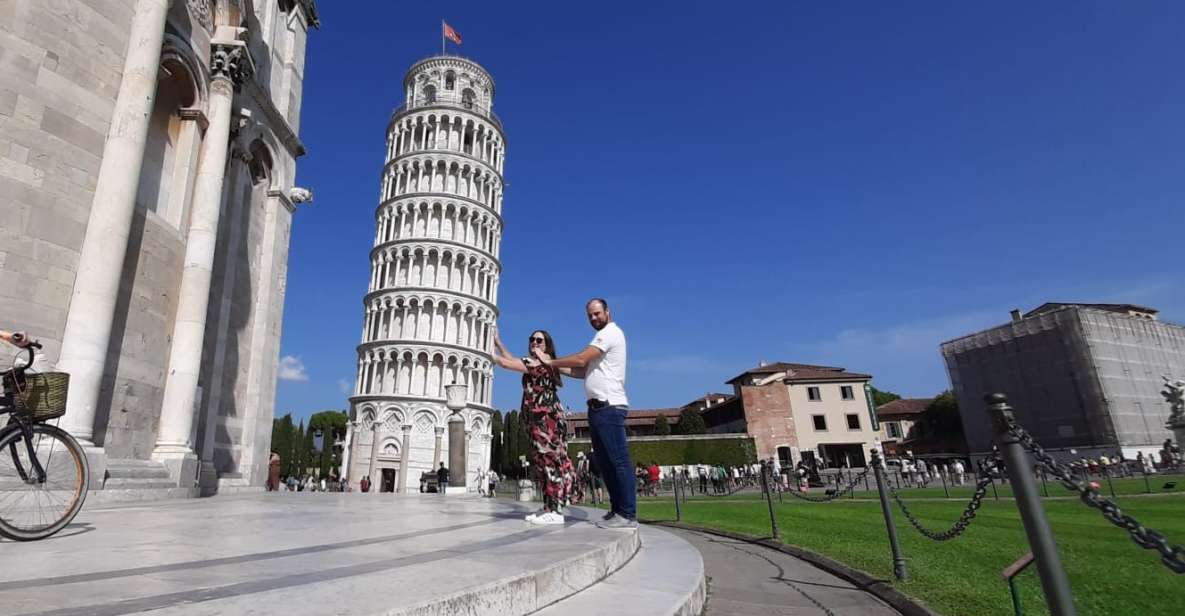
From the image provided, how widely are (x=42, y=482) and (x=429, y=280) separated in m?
47.2

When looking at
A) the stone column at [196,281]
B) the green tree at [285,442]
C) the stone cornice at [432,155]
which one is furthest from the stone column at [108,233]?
the green tree at [285,442]

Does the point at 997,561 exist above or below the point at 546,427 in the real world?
below

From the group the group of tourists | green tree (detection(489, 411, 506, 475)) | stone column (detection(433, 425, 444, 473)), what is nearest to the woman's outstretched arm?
the group of tourists

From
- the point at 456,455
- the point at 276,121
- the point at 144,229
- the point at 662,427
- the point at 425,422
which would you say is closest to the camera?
the point at 144,229

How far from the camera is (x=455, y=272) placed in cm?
5175

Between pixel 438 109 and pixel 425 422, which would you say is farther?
pixel 438 109

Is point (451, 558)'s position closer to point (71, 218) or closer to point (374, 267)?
point (71, 218)

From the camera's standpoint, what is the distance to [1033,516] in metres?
2.89

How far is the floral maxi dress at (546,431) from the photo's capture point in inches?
243

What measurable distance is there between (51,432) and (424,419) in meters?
44.1

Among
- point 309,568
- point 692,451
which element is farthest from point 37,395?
point 692,451

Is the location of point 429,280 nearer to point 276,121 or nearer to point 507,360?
point 276,121

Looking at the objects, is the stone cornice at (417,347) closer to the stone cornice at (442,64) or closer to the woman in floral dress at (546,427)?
the stone cornice at (442,64)

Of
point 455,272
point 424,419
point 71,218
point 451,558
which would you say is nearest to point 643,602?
point 451,558
